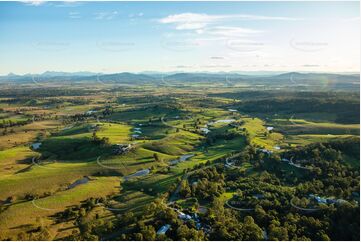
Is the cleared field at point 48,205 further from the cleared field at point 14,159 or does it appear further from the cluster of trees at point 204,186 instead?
the cleared field at point 14,159

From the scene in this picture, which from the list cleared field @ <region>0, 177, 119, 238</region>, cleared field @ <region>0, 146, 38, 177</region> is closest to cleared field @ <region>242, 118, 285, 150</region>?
cleared field @ <region>0, 177, 119, 238</region>

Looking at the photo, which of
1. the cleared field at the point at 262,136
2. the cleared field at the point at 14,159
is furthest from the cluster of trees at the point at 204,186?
the cleared field at the point at 14,159

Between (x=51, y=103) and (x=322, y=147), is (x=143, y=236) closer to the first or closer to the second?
(x=322, y=147)

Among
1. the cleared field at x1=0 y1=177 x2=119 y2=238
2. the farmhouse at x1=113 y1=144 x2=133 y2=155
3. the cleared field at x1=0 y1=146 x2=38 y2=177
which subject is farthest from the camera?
the farmhouse at x1=113 y1=144 x2=133 y2=155

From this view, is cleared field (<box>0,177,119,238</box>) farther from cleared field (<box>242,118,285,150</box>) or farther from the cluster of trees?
cleared field (<box>242,118,285,150</box>)

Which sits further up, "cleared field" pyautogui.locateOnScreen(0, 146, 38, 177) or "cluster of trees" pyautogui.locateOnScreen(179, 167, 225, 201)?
"cluster of trees" pyautogui.locateOnScreen(179, 167, 225, 201)

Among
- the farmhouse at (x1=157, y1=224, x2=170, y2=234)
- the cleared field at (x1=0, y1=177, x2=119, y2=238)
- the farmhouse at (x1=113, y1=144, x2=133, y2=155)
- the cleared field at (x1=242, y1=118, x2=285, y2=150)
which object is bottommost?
the cleared field at (x1=0, y1=177, x2=119, y2=238)

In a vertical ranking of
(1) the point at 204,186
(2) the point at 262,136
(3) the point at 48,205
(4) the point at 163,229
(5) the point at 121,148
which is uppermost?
(1) the point at 204,186

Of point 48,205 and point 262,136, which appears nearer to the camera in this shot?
point 48,205

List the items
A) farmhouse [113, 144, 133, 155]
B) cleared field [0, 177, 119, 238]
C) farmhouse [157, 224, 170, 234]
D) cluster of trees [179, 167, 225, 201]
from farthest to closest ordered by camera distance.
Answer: farmhouse [113, 144, 133, 155]
cluster of trees [179, 167, 225, 201]
cleared field [0, 177, 119, 238]
farmhouse [157, 224, 170, 234]

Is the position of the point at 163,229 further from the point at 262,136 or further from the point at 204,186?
the point at 262,136

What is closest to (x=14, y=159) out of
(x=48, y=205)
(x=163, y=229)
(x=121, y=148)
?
(x=121, y=148)
